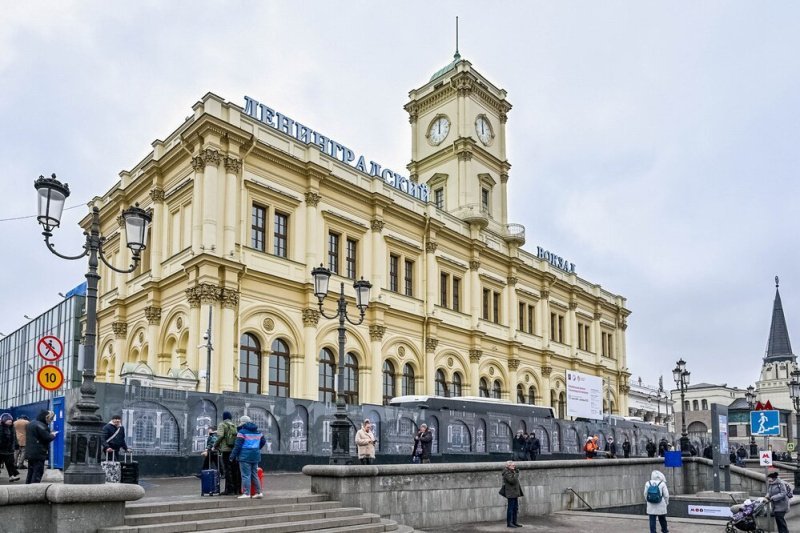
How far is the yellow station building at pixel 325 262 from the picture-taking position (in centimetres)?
2889

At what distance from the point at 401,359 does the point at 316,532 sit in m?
23.6

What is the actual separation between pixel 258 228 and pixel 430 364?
11982mm

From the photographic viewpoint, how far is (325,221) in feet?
109

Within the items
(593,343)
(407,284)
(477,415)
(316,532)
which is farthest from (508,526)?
(593,343)

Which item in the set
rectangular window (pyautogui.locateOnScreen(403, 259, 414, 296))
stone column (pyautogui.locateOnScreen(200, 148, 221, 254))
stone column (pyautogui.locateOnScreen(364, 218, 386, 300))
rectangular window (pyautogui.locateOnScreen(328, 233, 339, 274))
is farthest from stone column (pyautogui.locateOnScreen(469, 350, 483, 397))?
stone column (pyautogui.locateOnScreen(200, 148, 221, 254))

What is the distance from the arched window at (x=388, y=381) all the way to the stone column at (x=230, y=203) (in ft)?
34.9

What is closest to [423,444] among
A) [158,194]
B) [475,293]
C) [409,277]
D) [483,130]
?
[409,277]

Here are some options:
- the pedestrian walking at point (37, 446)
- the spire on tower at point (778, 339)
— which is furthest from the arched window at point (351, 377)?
the spire on tower at point (778, 339)

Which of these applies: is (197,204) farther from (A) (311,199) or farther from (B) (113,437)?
(B) (113,437)

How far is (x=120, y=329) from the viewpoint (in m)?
34.1

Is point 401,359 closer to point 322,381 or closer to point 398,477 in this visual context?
point 322,381

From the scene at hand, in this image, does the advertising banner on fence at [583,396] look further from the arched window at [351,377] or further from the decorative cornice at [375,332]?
the arched window at [351,377]

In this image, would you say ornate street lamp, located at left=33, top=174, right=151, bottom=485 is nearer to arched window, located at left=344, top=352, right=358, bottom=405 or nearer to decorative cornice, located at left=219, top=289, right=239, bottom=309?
decorative cornice, located at left=219, top=289, right=239, bottom=309

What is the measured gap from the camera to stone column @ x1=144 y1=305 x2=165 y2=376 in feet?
101
